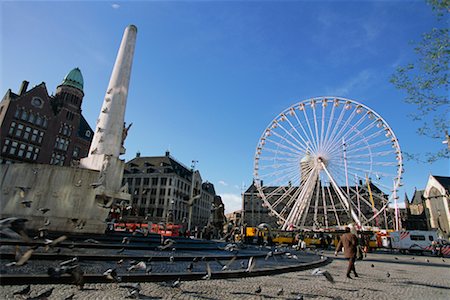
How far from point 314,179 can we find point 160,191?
41996mm

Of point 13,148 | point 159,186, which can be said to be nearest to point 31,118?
point 13,148

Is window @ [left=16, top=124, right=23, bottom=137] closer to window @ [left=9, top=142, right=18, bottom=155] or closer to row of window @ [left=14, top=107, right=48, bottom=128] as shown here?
row of window @ [left=14, top=107, right=48, bottom=128]

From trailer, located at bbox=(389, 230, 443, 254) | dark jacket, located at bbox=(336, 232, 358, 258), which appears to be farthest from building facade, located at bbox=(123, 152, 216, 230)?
dark jacket, located at bbox=(336, 232, 358, 258)

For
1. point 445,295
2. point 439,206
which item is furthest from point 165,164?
point 439,206

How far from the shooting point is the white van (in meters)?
33.2

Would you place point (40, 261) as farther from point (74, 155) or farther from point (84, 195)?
point (74, 155)

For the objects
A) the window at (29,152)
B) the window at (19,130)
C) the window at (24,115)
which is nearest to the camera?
the window at (19,130)

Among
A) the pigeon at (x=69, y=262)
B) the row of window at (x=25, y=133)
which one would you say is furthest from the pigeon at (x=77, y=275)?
the row of window at (x=25, y=133)

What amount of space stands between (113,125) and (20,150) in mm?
38037

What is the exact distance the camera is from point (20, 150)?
44938 mm

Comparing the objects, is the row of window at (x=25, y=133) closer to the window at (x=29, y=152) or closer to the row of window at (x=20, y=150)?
the row of window at (x=20, y=150)

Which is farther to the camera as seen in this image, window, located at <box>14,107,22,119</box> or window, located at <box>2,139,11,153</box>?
window, located at <box>14,107,22,119</box>

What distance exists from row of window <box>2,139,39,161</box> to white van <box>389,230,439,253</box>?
57.5m

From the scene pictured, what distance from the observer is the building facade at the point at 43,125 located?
44250 millimetres
